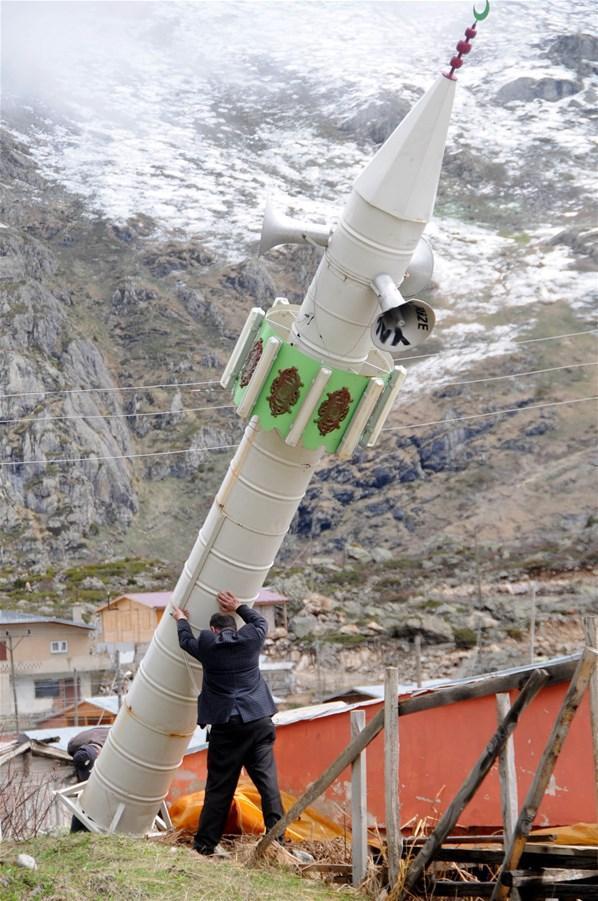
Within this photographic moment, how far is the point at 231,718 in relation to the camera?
340 inches

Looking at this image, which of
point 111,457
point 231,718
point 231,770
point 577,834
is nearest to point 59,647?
point 111,457

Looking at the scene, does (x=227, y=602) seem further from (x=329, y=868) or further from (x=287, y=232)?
(x=287, y=232)

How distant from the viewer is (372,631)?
161 ft

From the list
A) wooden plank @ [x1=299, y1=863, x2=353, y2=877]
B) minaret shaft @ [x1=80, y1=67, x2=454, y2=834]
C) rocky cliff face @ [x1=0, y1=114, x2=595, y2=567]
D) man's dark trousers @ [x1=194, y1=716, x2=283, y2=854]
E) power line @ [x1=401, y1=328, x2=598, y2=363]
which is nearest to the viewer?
wooden plank @ [x1=299, y1=863, x2=353, y2=877]

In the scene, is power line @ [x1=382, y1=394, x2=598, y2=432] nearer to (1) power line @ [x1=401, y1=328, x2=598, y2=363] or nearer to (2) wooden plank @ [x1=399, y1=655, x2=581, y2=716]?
(1) power line @ [x1=401, y1=328, x2=598, y2=363]

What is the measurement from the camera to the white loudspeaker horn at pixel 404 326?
787 centimetres

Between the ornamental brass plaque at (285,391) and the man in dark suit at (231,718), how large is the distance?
5.52ft

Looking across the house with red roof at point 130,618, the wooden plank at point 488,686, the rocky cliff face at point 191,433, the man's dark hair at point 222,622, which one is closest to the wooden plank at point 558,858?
the wooden plank at point 488,686

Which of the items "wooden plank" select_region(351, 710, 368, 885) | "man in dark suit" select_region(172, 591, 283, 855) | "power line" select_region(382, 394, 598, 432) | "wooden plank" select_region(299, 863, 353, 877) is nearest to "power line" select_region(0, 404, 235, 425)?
"power line" select_region(382, 394, 598, 432)

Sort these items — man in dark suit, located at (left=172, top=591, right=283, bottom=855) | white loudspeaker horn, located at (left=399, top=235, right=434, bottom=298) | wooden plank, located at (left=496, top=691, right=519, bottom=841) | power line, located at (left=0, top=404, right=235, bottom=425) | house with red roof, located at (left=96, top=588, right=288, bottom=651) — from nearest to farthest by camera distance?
wooden plank, located at (left=496, top=691, right=519, bottom=841) → man in dark suit, located at (left=172, top=591, right=283, bottom=855) → white loudspeaker horn, located at (left=399, top=235, right=434, bottom=298) → house with red roof, located at (left=96, top=588, right=288, bottom=651) → power line, located at (left=0, top=404, right=235, bottom=425)

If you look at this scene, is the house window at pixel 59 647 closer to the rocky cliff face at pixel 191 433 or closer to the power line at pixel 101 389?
the rocky cliff face at pixel 191 433

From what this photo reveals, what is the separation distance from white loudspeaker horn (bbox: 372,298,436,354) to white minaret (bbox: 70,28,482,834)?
4 centimetres

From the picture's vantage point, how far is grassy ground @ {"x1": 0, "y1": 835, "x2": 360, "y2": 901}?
6520 millimetres

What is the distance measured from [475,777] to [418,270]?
4.19 meters
